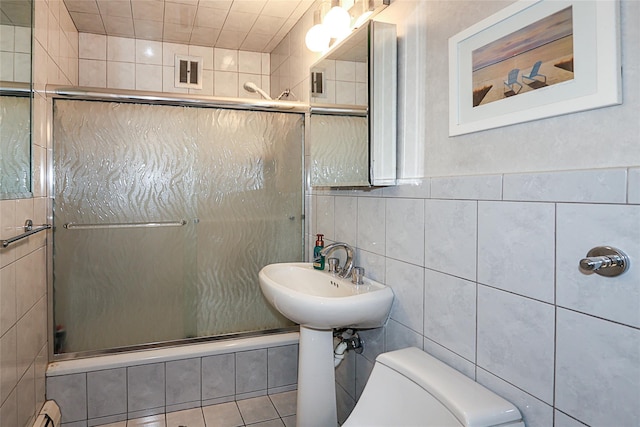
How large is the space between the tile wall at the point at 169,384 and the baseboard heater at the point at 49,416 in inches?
1.3

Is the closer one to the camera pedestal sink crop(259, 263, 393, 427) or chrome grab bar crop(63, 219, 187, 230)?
pedestal sink crop(259, 263, 393, 427)

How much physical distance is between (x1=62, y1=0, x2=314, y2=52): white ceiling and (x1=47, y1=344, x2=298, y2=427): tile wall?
192 centimetres

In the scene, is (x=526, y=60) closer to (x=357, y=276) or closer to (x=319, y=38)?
(x=357, y=276)

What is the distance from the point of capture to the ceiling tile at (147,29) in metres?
2.55

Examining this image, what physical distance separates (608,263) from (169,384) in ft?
6.43

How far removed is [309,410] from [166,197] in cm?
122

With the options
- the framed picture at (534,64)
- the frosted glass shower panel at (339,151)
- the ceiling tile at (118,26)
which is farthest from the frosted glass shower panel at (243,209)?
the framed picture at (534,64)

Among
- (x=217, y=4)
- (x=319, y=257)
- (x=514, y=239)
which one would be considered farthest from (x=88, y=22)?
(x=514, y=239)

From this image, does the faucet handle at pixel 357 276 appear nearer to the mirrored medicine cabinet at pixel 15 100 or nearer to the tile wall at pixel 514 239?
the tile wall at pixel 514 239

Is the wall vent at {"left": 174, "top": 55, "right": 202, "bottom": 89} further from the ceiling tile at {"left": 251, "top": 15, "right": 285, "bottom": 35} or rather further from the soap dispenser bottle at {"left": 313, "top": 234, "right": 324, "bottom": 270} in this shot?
the soap dispenser bottle at {"left": 313, "top": 234, "right": 324, "bottom": 270}

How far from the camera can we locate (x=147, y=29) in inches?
104

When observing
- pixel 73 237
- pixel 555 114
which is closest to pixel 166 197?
pixel 73 237

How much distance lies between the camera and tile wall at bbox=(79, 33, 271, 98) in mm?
2736

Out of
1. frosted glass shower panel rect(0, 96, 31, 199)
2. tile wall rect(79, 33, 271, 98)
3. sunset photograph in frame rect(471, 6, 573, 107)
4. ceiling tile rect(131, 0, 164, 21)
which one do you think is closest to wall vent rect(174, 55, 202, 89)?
tile wall rect(79, 33, 271, 98)
